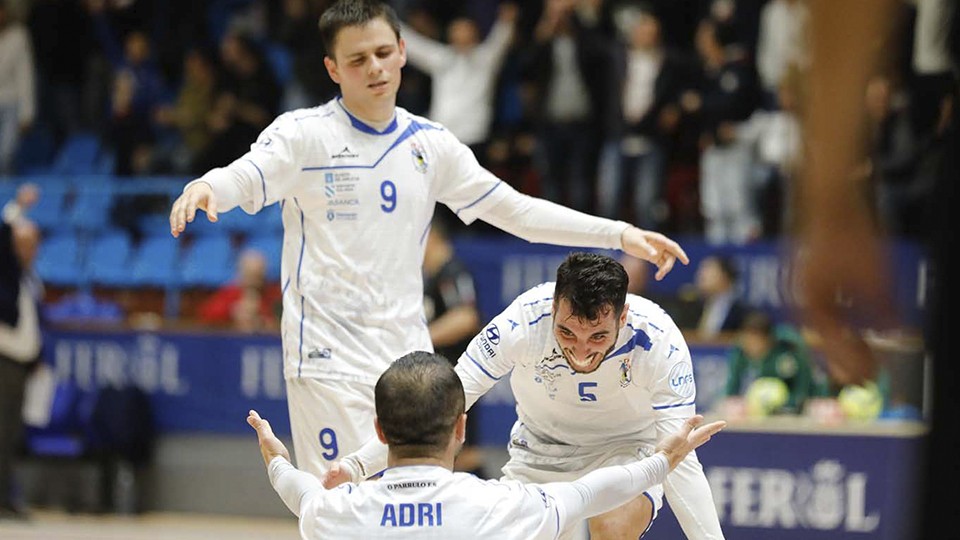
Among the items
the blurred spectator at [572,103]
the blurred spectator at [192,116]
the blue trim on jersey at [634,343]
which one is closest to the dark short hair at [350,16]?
the blue trim on jersey at [634,343]

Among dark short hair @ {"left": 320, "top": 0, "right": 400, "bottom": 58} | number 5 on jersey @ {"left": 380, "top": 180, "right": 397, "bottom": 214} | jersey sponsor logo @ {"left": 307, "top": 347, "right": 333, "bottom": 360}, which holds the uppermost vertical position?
dark short hair @ {"left": 320, "top": 0, "right": 400, "bottom": 58}

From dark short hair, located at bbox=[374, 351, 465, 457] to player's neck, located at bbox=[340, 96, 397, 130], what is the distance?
194 centimetres

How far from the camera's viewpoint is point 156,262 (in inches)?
567

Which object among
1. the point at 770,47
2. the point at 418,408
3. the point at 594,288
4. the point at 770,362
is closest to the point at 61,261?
the point at 770,47

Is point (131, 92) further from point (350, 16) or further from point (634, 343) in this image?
point (634, 343)

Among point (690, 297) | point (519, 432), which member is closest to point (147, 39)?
point (690, 297)

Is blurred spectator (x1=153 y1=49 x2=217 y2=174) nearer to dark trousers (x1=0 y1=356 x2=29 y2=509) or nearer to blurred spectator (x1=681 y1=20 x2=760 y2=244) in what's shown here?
dark trousers (x1=0 y1=356 x2=29 y2=509)

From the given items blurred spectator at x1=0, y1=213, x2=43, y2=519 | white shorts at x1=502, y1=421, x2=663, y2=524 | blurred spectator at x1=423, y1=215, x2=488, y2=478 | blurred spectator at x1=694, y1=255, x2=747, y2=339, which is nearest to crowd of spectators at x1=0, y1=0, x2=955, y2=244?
blurred spectator at x1=694, y1=255, x2=747, y2=339

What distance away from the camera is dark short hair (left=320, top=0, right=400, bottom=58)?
223 inches

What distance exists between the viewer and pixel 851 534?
27.7ft

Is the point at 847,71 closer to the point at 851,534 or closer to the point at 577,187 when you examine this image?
the point at 851,534

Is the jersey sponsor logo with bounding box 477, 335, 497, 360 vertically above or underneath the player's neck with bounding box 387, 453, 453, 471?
above

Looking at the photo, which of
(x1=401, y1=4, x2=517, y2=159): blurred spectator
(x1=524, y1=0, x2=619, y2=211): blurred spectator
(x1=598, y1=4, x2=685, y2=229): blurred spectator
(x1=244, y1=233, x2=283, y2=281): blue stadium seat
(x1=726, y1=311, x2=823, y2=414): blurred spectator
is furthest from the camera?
(x1=244, y1=233, x2=283, y2=281): blue stadium seat

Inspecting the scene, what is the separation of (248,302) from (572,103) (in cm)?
346
